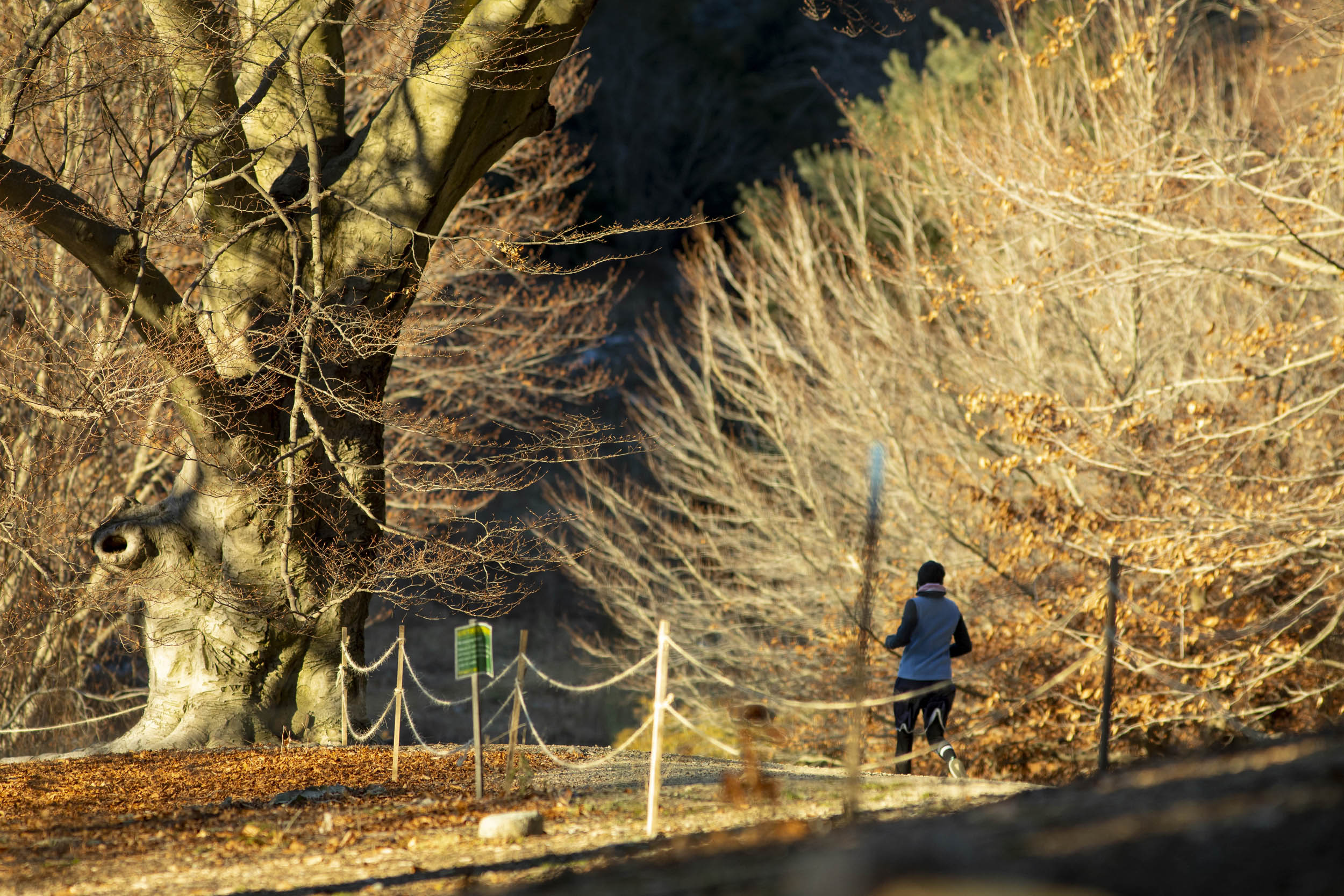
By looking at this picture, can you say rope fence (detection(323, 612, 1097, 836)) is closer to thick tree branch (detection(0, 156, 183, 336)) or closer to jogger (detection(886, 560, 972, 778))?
jogger (detection(886, 560, 972, 778))

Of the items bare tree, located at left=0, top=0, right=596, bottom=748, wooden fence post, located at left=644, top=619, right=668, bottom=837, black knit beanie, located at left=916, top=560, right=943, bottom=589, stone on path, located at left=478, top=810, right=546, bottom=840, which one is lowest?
stone on path, located at left=478, top=810, right=546, bottom=840

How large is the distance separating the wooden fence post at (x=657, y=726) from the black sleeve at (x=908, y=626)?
2.19 metres

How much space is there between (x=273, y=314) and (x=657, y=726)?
549cm

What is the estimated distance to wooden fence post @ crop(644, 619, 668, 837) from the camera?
5352mm

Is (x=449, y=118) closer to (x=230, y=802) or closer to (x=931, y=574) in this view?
(x=931, y=574)

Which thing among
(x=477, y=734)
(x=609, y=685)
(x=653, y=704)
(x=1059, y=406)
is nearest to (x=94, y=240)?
(x=477, y=734)

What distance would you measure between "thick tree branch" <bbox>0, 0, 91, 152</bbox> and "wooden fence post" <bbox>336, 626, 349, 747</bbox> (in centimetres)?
464

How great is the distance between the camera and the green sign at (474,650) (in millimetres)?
6004

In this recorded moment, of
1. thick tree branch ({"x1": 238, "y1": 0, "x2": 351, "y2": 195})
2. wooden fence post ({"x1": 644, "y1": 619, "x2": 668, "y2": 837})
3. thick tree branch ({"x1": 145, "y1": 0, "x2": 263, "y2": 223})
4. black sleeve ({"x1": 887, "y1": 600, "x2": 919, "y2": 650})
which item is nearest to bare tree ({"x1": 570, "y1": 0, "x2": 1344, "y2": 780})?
black sleeve ({"x1": 887, "y1": 600, "x2": 919, "y2": 650})

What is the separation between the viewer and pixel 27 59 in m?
7.48

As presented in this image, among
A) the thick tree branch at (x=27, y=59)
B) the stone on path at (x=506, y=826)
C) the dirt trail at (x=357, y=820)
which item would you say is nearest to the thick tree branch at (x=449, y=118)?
the thick tree branch at (x=27, y=59)

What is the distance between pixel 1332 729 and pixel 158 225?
27.5 ft

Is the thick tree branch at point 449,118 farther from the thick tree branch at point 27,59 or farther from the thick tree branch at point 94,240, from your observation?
the thick tree branch at point 27,59

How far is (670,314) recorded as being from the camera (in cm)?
3014
